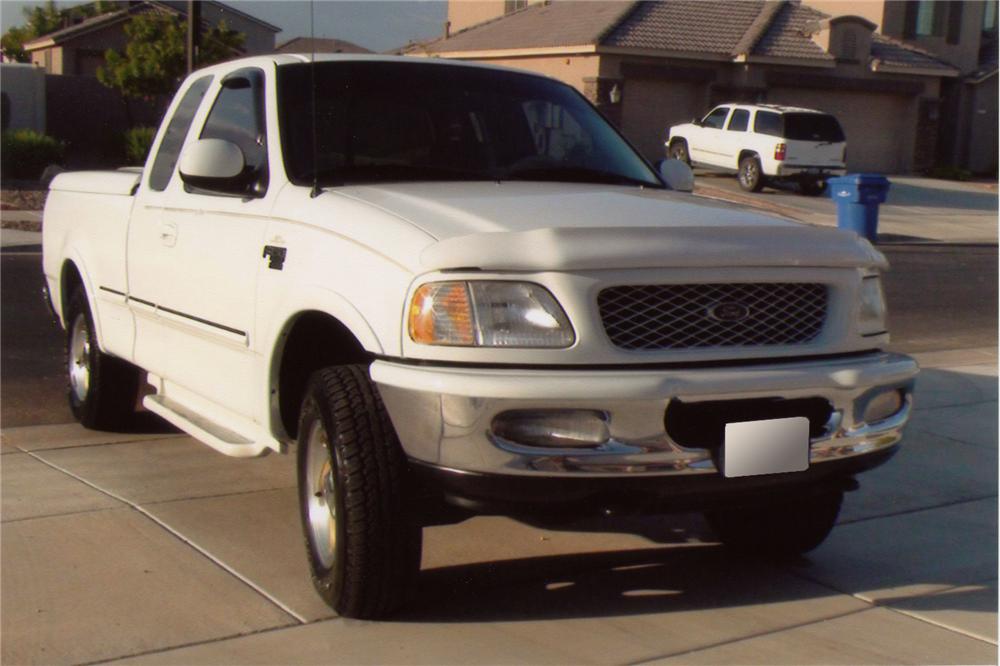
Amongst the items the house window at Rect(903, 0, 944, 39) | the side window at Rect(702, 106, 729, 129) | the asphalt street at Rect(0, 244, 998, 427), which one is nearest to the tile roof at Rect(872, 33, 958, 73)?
the house window at Rect(903, 0, 944, 39)

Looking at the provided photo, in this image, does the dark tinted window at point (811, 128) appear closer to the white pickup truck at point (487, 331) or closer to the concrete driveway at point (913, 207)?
the concrete driveway at point (913, 207)

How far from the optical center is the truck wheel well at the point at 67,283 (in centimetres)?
736

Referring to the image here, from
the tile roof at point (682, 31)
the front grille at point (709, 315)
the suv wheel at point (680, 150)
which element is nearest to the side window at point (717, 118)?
the suv wheel at point (680, 150)

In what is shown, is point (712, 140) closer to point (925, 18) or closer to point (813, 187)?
point (813, 187)

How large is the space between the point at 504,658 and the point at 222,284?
1.96 metres

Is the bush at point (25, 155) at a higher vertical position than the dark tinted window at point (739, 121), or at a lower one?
lower

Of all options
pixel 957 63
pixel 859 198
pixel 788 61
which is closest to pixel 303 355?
pixel 859 198

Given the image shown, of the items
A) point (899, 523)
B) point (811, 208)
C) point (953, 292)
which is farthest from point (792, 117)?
point (899, 523)

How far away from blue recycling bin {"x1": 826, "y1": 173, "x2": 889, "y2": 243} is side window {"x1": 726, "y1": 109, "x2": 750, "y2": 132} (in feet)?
42.4

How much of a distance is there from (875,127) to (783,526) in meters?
35.6

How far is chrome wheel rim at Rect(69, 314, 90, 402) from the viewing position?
7.18m

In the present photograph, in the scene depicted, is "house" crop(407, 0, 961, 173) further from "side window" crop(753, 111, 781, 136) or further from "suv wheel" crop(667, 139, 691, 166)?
"side window" crop(753, 111, 781, 136)

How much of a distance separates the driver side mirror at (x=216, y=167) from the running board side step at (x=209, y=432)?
958mm

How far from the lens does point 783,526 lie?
521cm
